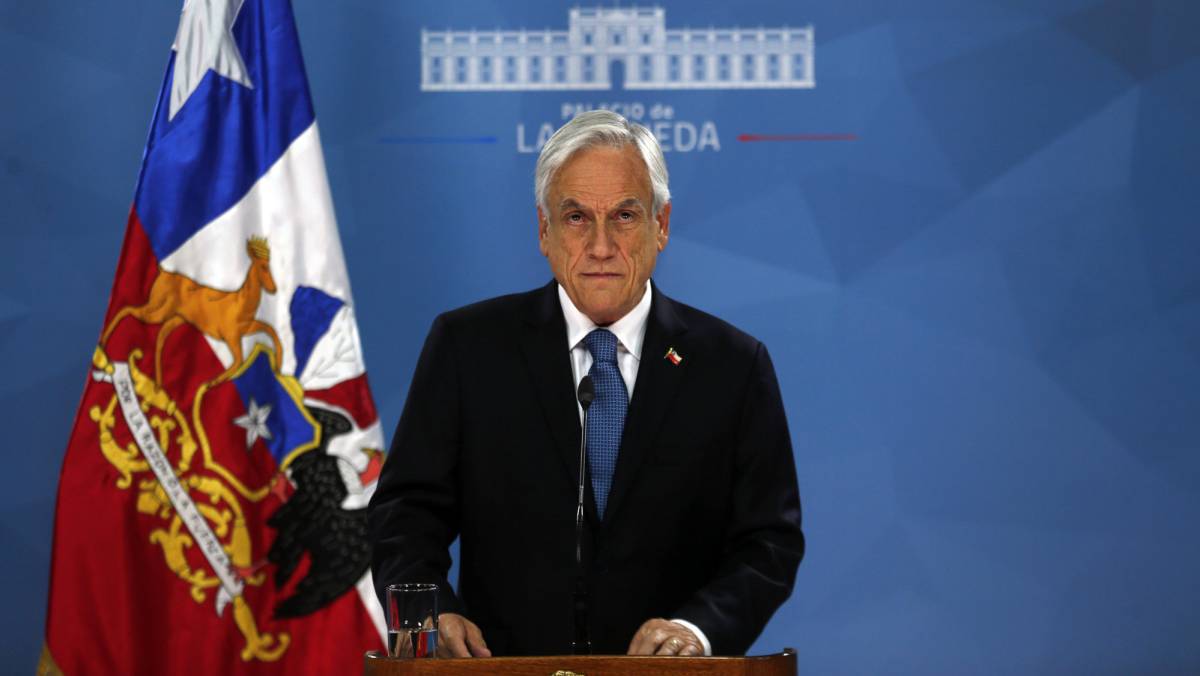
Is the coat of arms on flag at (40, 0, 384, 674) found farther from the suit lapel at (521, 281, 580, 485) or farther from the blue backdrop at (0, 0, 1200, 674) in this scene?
the suit lapel at (521, 281, 580, 485)

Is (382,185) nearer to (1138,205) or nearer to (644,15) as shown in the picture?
(644,15)

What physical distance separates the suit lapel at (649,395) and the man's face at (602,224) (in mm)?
92

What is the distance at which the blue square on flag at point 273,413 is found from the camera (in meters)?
3.60

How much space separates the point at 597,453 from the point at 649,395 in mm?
127

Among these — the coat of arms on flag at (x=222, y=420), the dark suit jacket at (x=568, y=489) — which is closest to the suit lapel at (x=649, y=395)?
the dark suit jacket at (x=568, y=489)

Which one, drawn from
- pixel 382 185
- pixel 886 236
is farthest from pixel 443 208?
pixel 886 236

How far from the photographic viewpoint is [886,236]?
159 inches

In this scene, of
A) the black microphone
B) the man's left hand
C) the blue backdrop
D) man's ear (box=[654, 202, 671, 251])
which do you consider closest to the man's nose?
man's ear (box=[654, 202, 671, 251])

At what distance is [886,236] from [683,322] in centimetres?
193

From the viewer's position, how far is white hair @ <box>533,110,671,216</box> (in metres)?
2.14

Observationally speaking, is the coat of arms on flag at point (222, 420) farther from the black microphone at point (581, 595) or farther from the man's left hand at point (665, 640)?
the man's left hand at point (665, 640)

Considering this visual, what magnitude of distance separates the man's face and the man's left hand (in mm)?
554

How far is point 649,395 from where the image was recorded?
215 cm

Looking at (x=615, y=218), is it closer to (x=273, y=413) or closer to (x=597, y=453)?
(x=597, y=453)
